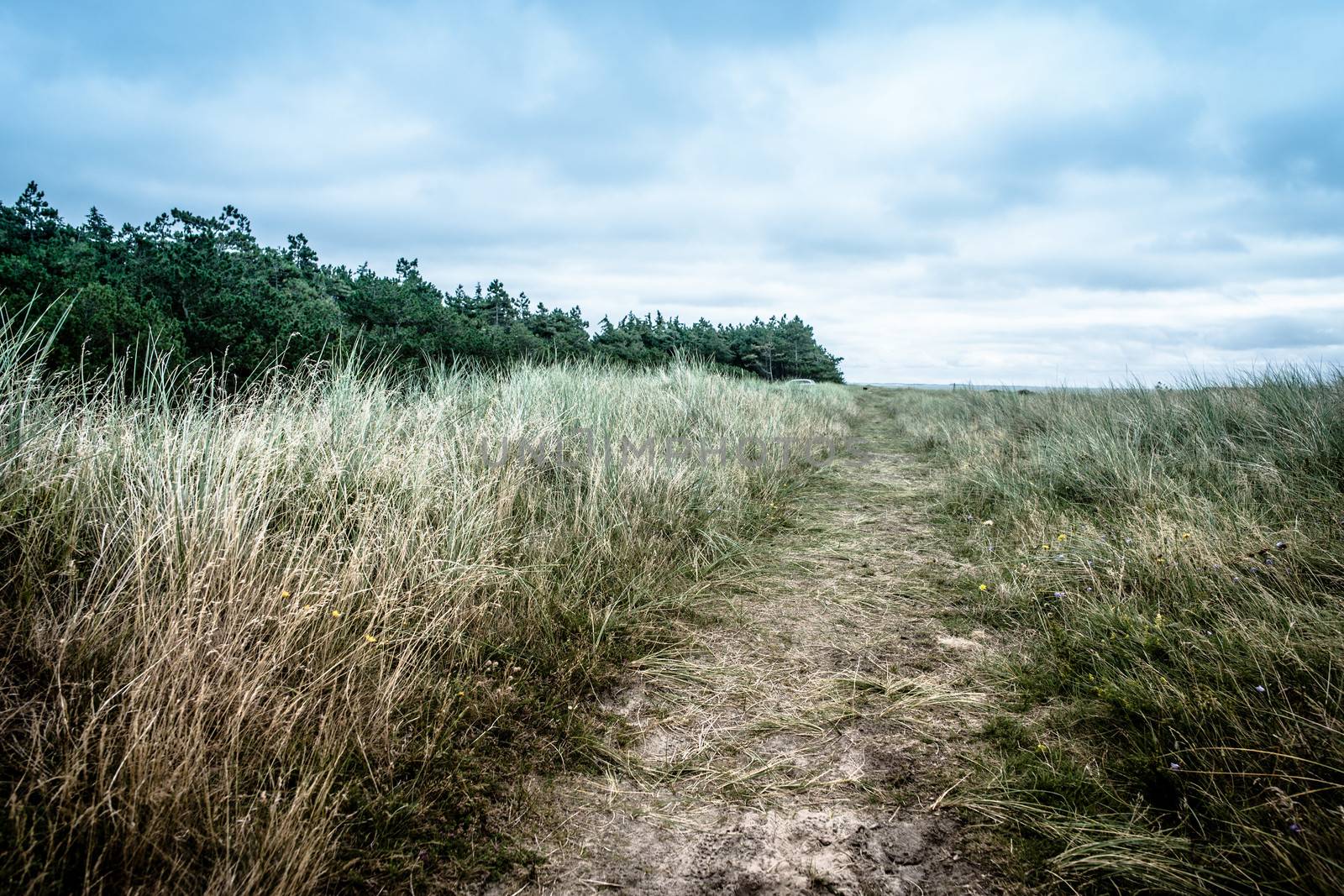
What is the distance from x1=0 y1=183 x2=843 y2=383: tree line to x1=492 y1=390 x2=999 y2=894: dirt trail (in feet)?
11.7

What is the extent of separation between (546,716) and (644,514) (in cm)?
204

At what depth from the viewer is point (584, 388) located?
773 centimetres

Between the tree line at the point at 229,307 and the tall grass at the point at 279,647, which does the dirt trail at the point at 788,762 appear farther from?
the tree line at the point at 229,307

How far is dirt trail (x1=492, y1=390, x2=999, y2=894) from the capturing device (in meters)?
1.50

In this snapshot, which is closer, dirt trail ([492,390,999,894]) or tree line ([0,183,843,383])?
dirt trail ([492,390,999,894])

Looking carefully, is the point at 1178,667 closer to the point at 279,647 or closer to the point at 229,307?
the point at 279,647

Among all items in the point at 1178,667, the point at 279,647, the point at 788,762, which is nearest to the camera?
the point at 279,647

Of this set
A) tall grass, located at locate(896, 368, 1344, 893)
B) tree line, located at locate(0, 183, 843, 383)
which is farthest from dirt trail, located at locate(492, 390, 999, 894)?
tree line, located at locate(0, 183, 843, 383)

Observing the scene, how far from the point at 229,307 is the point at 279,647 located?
7.37m

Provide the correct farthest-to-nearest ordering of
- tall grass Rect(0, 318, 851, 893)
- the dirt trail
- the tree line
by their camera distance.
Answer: the tree line → the dirt trail → tall grass Rect(0, 318, 851, 893)

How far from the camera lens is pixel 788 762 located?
1.92 metres

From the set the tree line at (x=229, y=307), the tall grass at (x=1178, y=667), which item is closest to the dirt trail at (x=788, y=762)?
the tall grass at (x=1178, y=667)

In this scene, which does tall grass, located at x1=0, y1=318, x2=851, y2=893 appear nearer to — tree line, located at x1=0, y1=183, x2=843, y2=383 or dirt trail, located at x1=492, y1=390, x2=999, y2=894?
dirt trail, located at x1=492, y1=390, x2=999, y2=894

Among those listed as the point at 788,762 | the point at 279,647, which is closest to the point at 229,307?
the point at 279,647
